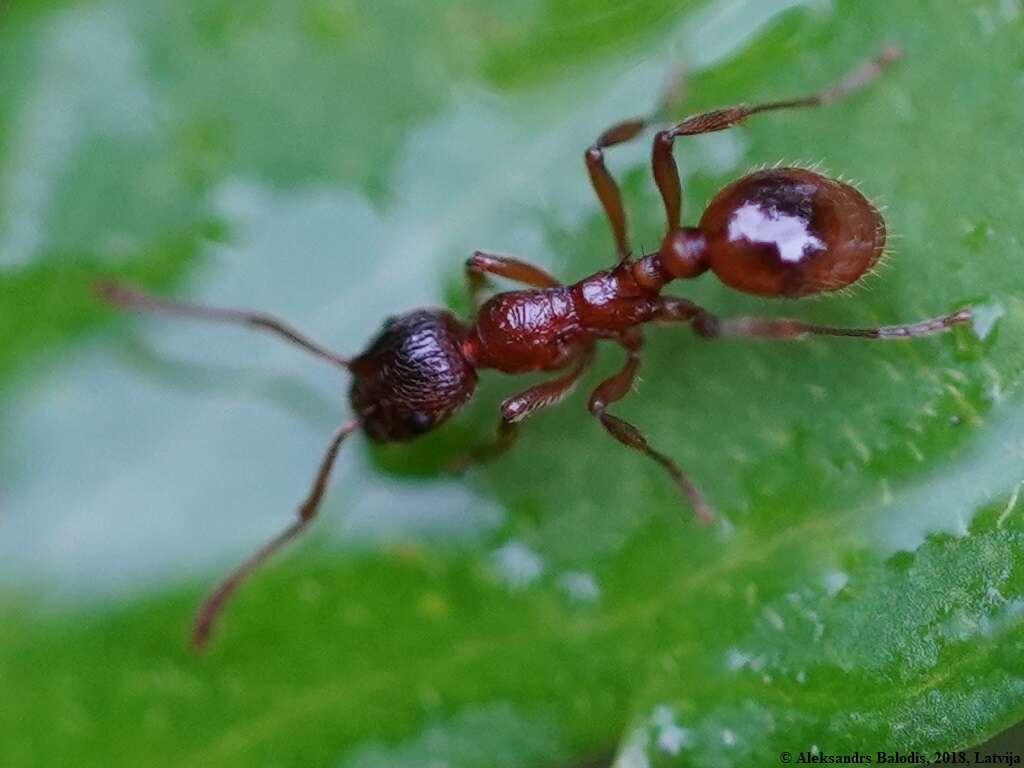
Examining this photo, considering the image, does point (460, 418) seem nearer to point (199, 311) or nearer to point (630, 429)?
point (630, 429)

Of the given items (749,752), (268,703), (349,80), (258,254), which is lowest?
(749,752)

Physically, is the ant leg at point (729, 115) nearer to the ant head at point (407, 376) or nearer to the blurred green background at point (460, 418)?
the blurred green background at point (460, 418)

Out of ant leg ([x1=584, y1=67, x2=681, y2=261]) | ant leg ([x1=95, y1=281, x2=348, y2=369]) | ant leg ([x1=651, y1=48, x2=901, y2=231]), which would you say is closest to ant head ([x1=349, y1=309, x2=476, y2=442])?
ant leg ([x1=95, y1=281, x2=348, y2=369])

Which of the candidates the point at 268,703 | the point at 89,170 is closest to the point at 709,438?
the point at 268,703

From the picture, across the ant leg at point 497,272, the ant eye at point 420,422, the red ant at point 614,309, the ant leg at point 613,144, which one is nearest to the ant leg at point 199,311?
the red ant at point 614,309

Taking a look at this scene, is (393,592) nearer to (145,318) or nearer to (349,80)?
(145,318)

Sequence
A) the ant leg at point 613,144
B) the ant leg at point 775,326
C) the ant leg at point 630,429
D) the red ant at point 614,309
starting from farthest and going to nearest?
1. the ant leg at point 613,144
2. the ant leg at point 630,429
3. the red ant at point 614,309
4. the ant leg at point 775,326
